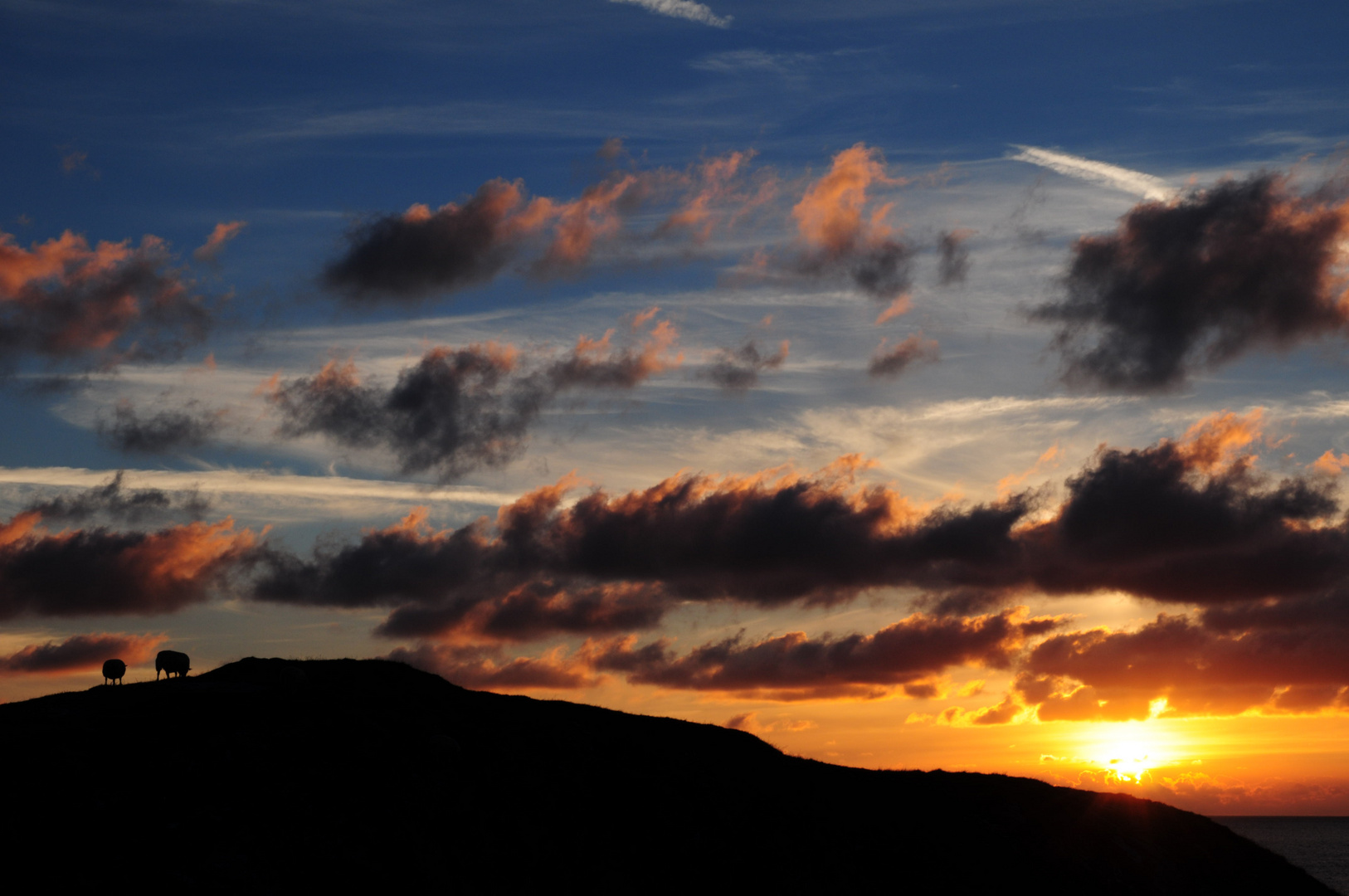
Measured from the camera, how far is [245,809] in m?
54.4

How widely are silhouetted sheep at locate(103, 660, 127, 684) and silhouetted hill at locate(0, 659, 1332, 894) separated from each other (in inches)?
245

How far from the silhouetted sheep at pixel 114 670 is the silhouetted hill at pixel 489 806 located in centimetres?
623

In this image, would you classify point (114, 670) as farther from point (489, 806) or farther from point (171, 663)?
point (489, 806)

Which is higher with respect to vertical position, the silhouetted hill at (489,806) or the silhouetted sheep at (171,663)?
the silhouetted sheep at (171,663)

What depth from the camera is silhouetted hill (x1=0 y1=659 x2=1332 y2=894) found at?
171 feet

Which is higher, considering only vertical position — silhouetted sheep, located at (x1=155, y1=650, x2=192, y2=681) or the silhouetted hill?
silhouetted sheep, located at (x1=155, y1=650, x2=192, y2=681)

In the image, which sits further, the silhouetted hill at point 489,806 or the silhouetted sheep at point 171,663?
the silhouetted sheep at point 171,663

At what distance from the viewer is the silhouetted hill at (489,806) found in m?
52.2

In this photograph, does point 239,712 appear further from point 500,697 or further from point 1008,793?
point 1008,793

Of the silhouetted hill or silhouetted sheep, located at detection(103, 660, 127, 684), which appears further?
silhouetted sheep, located at detection(103, 660, 127, 684)

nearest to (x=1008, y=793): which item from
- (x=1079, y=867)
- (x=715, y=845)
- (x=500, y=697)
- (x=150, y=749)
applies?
(x=1079, y=867)

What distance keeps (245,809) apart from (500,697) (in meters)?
26.5

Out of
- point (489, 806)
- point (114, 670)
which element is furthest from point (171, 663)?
point (489, 806)

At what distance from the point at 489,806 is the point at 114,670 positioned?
29.3 m
